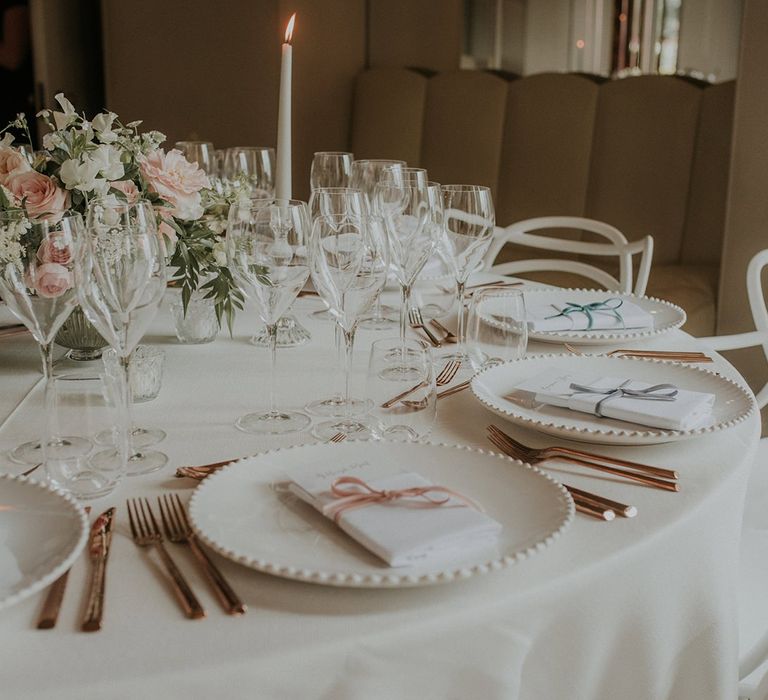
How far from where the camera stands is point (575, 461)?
1.08 metres

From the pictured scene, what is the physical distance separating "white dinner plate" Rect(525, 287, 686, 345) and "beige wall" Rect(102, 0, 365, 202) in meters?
2.64

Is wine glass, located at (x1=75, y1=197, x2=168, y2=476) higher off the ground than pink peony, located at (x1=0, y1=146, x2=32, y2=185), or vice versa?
pink peony, located at (x1=0, y1=146, x2=32, y2=185)

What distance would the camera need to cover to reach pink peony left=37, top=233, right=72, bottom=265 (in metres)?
1.10

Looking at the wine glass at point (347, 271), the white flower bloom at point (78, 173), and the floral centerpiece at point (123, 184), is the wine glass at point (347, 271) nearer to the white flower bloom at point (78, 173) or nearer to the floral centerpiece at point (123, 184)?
the floral centerpiece at point (123, 184)

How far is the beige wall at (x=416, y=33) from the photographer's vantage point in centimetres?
421

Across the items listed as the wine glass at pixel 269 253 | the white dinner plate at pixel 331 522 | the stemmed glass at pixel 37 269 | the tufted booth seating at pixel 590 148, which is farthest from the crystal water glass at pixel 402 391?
the tufted booth seating at pixel 590 148

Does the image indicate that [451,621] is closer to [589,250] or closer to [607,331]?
[607,331]

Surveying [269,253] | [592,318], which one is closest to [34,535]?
[269,253]

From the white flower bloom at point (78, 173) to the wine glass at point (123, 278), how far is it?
0.76ft

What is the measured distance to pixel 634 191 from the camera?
11.8 ft

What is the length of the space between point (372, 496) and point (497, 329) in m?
0.59

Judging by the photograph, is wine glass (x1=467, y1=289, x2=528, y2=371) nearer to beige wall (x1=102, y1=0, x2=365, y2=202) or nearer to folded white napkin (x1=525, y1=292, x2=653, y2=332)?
folded white napkin (x1=525, y1=292, x2=653, y2=332)

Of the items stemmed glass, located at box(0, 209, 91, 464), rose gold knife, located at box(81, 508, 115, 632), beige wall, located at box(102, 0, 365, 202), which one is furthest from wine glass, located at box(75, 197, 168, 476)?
beige wall, located at box(102, 0, 365, 202)

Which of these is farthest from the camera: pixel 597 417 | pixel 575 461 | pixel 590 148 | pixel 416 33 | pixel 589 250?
pixel 416 33
